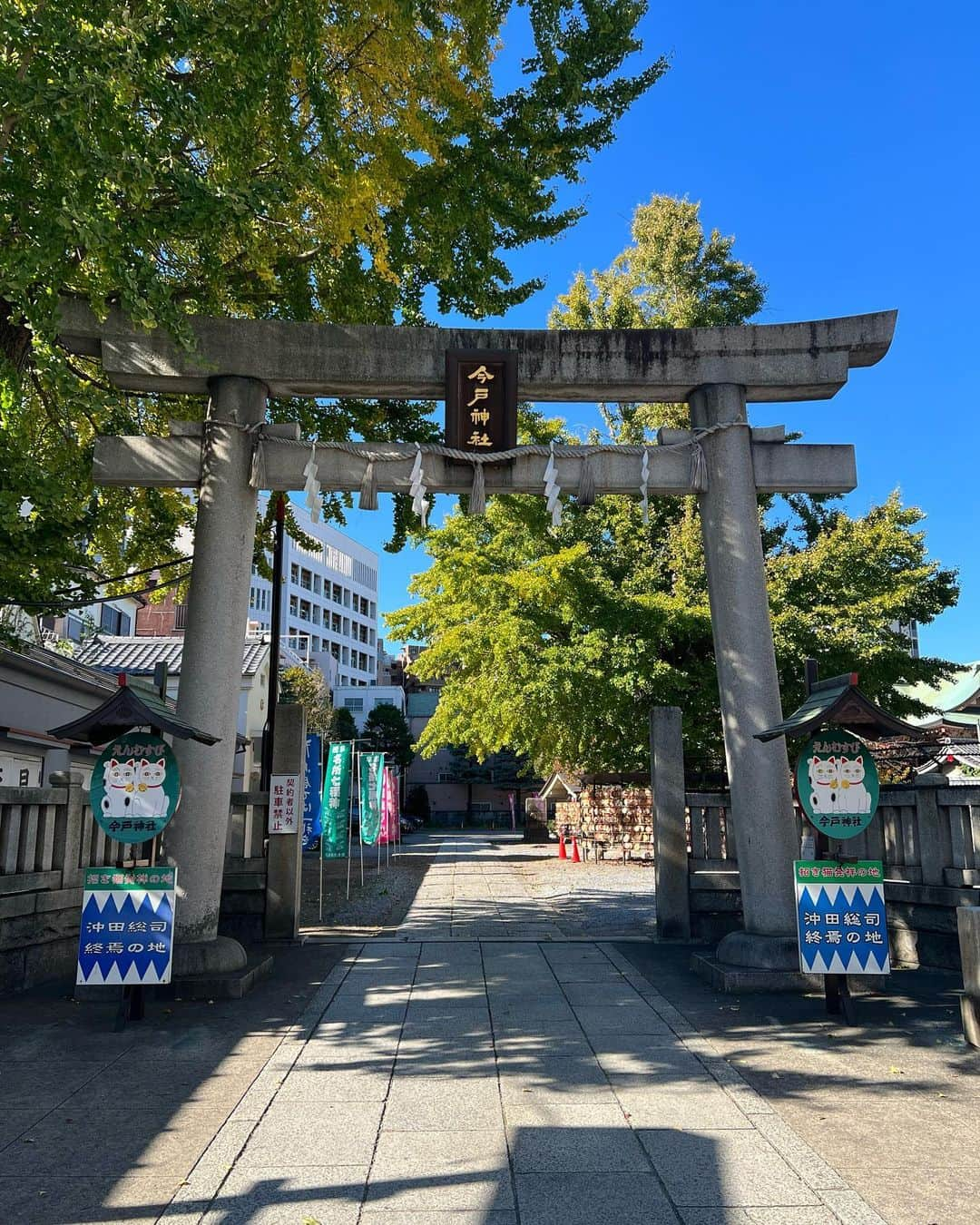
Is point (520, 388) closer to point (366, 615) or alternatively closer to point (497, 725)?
point (497, 725)

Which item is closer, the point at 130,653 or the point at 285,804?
the point at 285,804

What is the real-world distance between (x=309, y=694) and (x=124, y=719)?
31810 millimetres

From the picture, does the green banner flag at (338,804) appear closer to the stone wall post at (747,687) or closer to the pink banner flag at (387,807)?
the pink banner flag at (387,807)

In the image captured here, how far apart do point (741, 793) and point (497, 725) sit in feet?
50.0

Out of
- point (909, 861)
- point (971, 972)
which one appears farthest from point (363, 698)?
point (971, 972)

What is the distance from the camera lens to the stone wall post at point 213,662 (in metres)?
8.19

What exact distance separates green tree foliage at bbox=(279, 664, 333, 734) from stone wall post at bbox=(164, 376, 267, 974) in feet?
91.6

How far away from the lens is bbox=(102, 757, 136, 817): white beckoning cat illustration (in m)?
7.09

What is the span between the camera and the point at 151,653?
27219mm

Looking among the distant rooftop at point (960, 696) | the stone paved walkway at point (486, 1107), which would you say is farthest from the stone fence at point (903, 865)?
the distant rooftop at point (960, 696)

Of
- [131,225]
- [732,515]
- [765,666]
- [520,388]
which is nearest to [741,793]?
[765,666]

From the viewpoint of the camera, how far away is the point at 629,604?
20844mm

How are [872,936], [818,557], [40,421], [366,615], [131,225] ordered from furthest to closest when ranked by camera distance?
[366,615] → [818,557] → [40,421] → [872,936] → [131,225]

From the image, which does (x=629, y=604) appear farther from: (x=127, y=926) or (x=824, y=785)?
(x=127, y=926)
